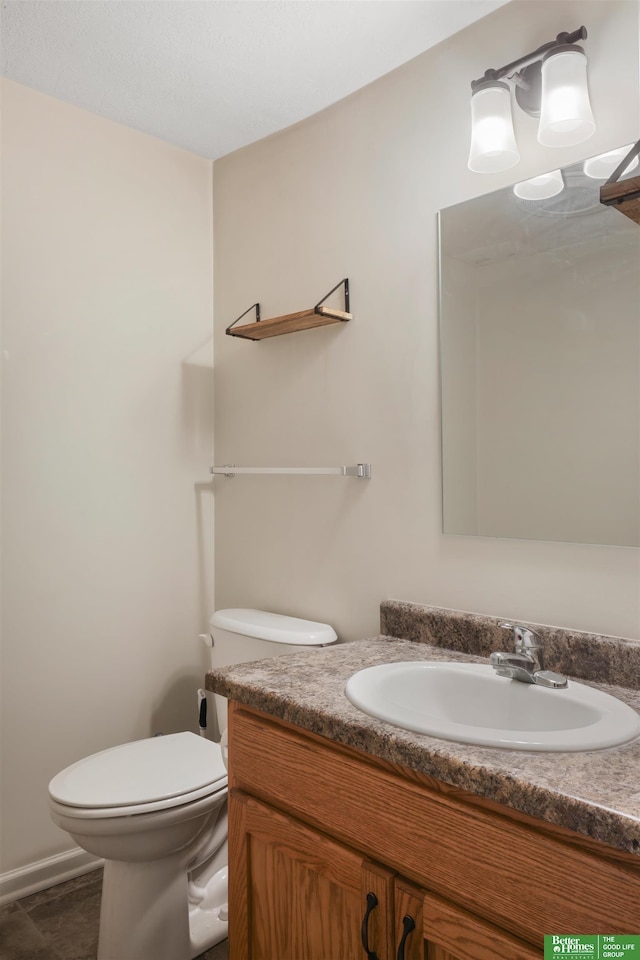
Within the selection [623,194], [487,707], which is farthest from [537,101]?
[487,707]

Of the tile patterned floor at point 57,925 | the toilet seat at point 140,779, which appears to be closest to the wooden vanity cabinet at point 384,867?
the toilet seat at point 140,779

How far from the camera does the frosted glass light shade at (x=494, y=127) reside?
4.89ft

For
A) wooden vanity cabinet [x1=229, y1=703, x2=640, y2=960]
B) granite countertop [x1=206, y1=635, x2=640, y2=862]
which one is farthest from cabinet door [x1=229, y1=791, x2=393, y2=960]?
granite countertop [x1=206, y1=635, x2=640, y2=862]

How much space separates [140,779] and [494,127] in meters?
1.77

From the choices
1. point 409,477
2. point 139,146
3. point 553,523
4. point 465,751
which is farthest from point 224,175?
point 465,751

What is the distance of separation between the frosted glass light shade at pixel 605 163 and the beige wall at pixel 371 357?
30mm

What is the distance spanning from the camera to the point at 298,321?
1913 mm

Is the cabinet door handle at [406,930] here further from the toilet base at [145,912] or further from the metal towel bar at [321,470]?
the metal towel bar at [321,470]

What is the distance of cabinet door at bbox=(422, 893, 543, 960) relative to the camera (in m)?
0.87

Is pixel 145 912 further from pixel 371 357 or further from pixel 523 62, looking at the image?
pixel 523 62

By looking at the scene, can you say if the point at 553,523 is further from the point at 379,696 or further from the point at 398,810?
the point at 398,810

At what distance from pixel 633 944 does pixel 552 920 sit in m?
0.10

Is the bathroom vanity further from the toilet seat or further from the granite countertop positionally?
the toilet seat
